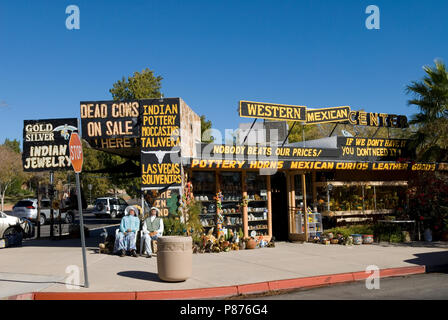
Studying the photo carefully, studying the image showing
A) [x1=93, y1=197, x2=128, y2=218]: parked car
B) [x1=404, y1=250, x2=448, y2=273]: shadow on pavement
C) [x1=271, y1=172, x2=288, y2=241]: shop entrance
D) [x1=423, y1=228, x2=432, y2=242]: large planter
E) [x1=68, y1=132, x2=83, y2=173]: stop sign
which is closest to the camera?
[x1=68, y1=132, x2=83, y2=173]: stop sign

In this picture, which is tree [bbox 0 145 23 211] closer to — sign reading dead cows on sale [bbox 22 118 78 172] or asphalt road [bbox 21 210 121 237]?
asphalt road [bbox 21 210 121 237]

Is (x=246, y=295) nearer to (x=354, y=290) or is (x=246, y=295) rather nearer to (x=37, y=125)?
(x=354, y=290)

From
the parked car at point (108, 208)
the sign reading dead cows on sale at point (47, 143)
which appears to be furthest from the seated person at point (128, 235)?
the parked car at point (108, 208)

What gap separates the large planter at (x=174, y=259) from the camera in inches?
326

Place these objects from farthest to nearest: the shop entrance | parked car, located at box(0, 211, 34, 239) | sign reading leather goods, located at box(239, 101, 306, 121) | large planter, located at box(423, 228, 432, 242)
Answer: the shop entrance
large planter, located at box(423, 228, 432, 242)
parked car, located at box(0, 211, 34, 239)
sign reading leather goods, located at box(239, 101, 306, 121)

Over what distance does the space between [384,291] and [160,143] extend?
25.8 ft

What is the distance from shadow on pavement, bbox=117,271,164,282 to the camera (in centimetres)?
888

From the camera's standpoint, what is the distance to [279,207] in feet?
55.2

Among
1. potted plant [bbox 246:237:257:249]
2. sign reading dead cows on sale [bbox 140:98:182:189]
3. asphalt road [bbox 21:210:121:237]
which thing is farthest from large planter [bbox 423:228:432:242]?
asphalt road [bbox 21:210:121:237]

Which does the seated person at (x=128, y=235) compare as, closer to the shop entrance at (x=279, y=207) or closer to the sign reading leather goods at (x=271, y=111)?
the sign reading leather goods at (x=271, y=111)

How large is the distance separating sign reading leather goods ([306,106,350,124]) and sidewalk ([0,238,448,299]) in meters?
4.84

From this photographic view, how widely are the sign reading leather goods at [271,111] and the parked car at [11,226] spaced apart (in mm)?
9481

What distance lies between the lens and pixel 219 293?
310 inches

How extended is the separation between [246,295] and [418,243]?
31.7ft
